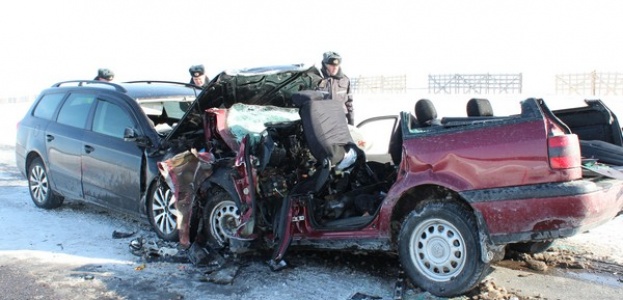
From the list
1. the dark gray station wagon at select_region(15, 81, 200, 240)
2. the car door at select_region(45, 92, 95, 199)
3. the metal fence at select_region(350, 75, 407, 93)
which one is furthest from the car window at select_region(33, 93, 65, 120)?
the metal fence at select_region(350, 75, 407, 93)

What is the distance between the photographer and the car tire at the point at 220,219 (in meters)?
5.45

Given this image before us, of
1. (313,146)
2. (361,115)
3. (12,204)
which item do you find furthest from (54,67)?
(313,146)

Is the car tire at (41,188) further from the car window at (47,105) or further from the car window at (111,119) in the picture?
the car window at (111,119)

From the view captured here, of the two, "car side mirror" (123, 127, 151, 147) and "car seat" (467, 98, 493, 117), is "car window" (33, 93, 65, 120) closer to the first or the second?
"car side mirror" (123, 127, 151, 147)

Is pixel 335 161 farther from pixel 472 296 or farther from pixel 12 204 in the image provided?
pixel 12 204

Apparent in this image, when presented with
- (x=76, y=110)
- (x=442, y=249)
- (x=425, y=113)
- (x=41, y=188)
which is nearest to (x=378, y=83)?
(x=41, y=188)

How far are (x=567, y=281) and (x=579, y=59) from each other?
5020cm

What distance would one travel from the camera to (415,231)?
4.22 meters

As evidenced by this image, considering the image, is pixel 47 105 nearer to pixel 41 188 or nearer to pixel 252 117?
pixel 41 188

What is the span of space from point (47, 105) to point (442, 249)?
6.02 meters

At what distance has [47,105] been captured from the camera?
776 centimetres

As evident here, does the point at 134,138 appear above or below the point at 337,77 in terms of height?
below

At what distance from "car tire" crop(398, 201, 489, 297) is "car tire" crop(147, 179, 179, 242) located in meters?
2.61

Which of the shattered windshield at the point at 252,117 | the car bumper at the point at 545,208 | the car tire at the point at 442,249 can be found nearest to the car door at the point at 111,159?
the shattered windshield at the point at 252,117
